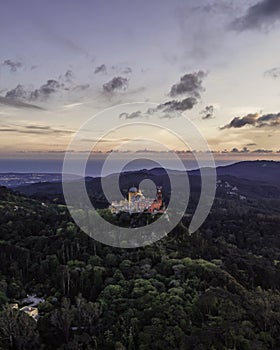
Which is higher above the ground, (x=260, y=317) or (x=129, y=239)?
(x=129, y=239)

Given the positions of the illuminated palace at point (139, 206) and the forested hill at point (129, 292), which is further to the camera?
the illuminated palace at point (139, 206)

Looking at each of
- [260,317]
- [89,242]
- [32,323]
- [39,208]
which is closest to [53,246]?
[89,242]

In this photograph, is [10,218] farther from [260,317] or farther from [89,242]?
[260,317]

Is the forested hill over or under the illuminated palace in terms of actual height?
under

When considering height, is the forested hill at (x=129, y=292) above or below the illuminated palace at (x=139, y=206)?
below

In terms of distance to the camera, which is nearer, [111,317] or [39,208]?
[111,317]

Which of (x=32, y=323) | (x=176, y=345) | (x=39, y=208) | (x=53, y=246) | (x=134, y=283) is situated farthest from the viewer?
(x=39, y=208)

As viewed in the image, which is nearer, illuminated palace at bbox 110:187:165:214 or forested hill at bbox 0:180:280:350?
forested hill at bbox 0:180:280:350

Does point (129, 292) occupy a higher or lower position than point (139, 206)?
lower
